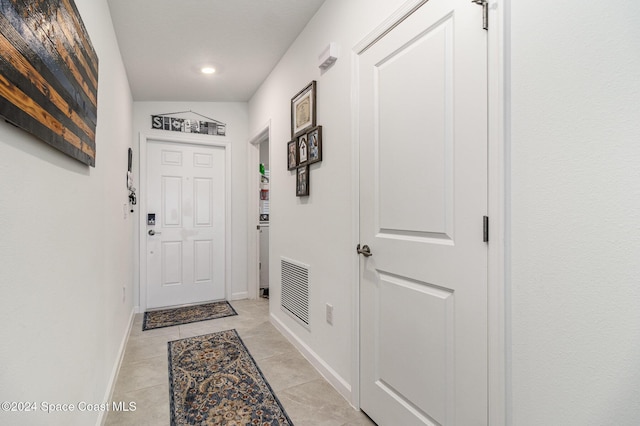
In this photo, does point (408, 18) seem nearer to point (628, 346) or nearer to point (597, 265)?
point (597, 265)

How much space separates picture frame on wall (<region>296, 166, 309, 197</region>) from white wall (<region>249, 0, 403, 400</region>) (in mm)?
46

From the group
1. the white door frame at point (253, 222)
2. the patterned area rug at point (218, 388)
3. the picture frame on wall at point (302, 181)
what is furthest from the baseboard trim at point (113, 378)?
the picture frame on wall at point (302, 181)

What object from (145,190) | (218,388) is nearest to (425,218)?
(218,388)

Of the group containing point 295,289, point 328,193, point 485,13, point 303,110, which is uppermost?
point 303,110

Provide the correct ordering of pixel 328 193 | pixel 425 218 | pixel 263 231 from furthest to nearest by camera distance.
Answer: pixel 263 231 → pixel 328 193 → pixel 425 218

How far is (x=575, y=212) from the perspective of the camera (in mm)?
876

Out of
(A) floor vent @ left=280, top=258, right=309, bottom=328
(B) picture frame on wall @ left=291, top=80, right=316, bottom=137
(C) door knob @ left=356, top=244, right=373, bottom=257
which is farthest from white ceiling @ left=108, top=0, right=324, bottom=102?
(A) floor vent @ left=280, top=258, right=309, bottom=328

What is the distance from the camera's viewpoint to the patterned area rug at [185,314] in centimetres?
320

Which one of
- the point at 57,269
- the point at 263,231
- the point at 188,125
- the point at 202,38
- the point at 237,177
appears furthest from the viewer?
the point at 263,231

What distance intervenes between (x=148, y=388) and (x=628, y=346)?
2.35 meters

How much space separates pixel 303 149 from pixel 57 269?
5.74ft

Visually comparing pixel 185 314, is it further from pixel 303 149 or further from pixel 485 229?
pixel 485 229

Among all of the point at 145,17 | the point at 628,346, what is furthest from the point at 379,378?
the point at 145,17

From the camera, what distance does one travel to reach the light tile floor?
5.68 ft
